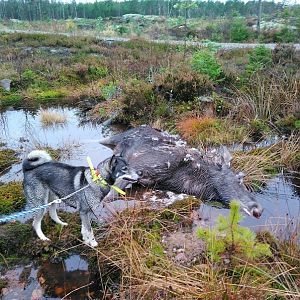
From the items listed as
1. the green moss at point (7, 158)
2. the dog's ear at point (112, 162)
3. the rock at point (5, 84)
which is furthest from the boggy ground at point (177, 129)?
the green moss at point (7, 158)

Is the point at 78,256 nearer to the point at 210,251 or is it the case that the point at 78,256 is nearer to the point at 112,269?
the point at 112,269

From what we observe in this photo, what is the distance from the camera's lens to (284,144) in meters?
7.06

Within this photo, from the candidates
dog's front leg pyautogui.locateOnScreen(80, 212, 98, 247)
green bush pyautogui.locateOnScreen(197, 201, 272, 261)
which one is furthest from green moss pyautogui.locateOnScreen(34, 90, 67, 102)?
green bush pyautogui.locateOnScreen(197, 201, 272, 261)

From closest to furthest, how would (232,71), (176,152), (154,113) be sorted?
Result: (176,152), (154,113), (232,71)

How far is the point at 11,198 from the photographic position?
221 inches

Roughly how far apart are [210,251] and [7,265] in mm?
2345

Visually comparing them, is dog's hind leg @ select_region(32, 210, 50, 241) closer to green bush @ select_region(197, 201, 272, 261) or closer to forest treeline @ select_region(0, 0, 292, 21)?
green bush @ select_region(197, 201, 272, 261)

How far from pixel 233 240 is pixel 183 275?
634 millimetres

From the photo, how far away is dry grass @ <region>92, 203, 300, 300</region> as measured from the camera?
10.6 ft

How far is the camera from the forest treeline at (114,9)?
49.7m

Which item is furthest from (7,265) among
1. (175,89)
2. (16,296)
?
(175,89)

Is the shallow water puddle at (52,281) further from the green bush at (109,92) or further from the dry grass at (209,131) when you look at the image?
the green bush at (109,92)

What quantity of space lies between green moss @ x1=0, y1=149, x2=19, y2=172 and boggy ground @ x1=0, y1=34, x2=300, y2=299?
1.22m

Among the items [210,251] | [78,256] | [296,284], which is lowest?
[78,256]
